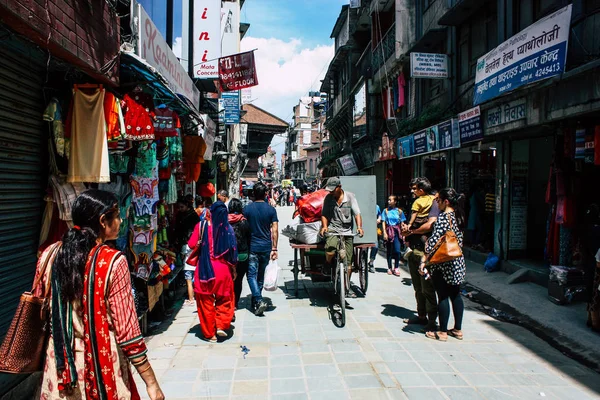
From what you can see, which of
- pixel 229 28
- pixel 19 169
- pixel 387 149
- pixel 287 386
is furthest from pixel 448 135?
pixel 229 28

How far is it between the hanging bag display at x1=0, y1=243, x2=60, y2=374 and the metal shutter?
5.94 feet

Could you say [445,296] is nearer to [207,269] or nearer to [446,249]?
[446,249]

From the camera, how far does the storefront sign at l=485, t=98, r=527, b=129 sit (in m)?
8.21

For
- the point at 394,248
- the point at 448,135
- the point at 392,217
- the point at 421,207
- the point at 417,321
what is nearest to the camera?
the point at 421,207

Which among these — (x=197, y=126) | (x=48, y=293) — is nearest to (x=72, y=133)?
(x=48, y=293)

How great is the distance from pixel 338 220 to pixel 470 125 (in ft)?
18.9

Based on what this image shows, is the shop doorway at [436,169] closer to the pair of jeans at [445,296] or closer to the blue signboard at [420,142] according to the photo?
the blue signboard at [420,142]

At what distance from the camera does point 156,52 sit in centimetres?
655

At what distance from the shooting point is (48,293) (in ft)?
6.77

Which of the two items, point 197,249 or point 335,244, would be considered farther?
point 335,244

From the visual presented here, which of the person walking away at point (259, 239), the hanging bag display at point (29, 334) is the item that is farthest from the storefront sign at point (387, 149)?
the hanging bag display at point (29, 334)

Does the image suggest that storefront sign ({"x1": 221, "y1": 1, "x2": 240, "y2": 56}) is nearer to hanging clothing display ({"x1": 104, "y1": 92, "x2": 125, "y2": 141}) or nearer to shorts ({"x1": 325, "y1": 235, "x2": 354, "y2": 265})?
shorts ({"x1": 325, "y1": 235, "x2": 354, "y2": 265})

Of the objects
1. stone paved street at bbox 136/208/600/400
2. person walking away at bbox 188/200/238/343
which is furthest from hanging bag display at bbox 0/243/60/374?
person walking away at bbox 188/200/238/343

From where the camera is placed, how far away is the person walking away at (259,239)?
6.26 m
